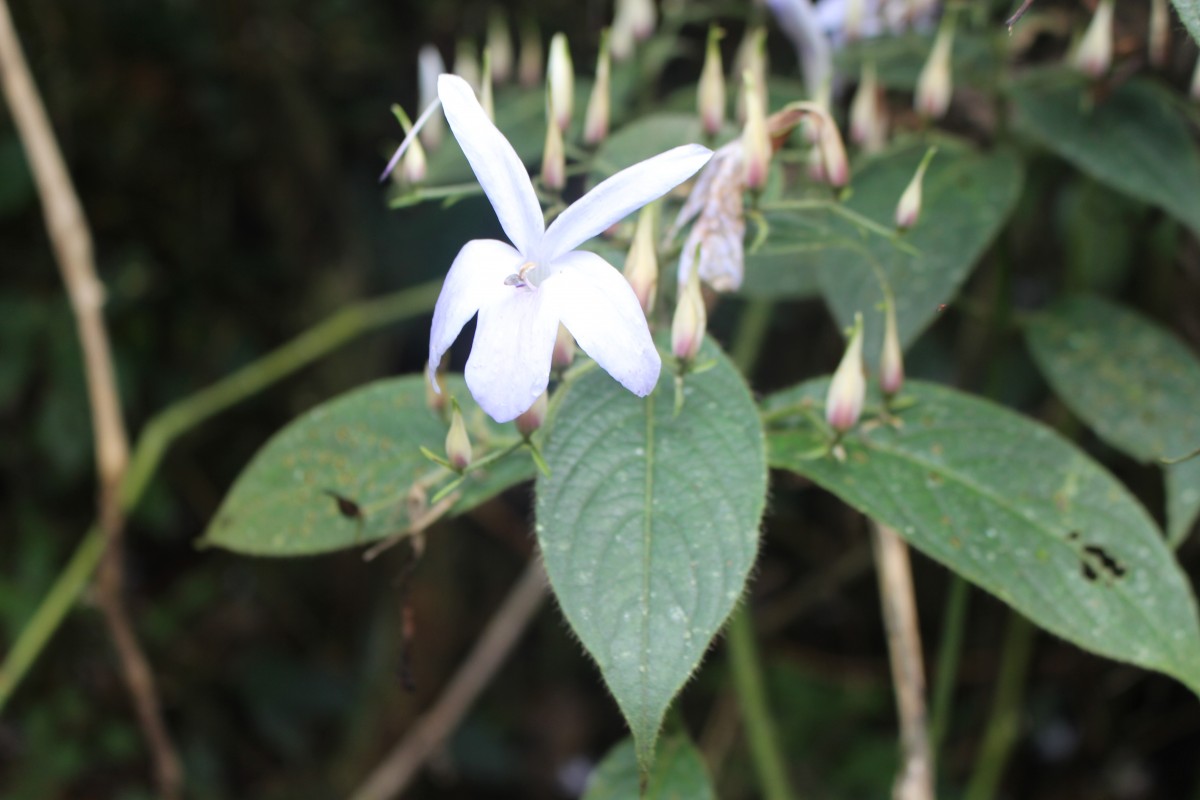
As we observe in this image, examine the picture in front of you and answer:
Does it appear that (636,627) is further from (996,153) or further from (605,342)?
(996,153)

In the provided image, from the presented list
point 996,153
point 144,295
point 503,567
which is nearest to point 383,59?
point 144,295

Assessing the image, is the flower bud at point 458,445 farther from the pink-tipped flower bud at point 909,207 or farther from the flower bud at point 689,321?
the pink-tipped flower bud at point 909,207

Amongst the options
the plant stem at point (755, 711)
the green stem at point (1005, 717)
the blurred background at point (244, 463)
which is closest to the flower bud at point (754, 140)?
the plant stem at point (755, 711)

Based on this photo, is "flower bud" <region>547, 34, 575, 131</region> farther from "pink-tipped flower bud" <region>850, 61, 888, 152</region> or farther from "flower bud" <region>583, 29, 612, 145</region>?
"pink-tipped flower bud" <region>850, 61, 888, 152</region>

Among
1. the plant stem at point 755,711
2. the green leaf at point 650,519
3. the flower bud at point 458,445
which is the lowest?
the plant stem at point 755,711

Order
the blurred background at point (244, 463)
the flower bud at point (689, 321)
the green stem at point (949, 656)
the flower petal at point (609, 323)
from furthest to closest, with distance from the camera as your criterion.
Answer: the blurred background at point (244, 463) < the green stem at point (949, 656) < the flower bud at point (689, 321) < the flower petal at point (609, 323)

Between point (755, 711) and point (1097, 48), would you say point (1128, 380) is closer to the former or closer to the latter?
point (1097, 48)
